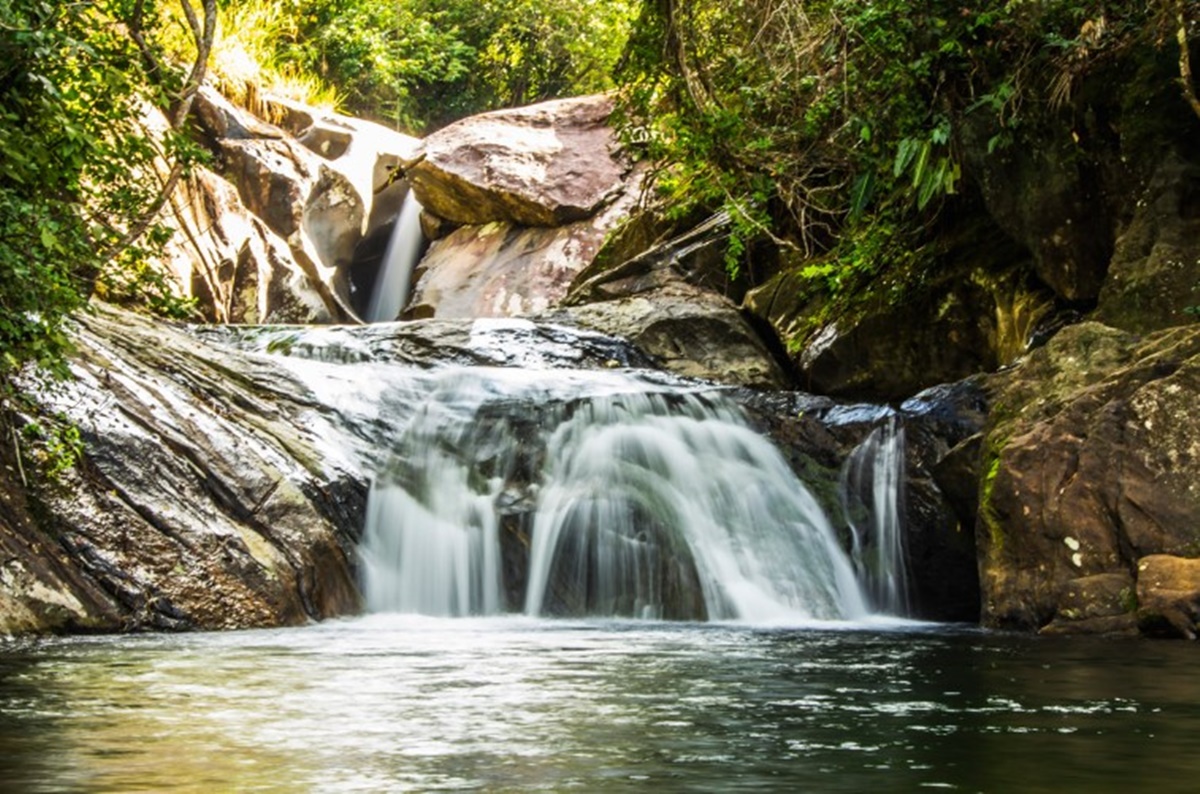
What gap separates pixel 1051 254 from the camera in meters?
10.6

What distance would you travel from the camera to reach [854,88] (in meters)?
10.8

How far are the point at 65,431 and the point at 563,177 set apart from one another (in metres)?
14.4

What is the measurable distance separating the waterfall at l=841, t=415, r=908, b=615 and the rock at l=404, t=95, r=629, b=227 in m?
10.6

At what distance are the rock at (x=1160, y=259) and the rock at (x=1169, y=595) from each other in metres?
2.71

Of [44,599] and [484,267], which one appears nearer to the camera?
[44,599]

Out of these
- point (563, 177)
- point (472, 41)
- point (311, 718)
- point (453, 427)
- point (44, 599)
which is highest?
point (472, 41)

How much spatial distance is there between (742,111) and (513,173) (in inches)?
369

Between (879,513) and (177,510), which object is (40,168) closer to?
(177,510)

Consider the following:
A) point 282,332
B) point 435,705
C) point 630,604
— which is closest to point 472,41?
point 282,332

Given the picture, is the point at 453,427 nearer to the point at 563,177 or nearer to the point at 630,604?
the point at 630,604

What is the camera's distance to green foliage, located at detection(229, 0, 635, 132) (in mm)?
25375

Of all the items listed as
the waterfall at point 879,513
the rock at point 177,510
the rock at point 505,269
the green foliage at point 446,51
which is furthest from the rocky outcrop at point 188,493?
the green foliage at point 446,51

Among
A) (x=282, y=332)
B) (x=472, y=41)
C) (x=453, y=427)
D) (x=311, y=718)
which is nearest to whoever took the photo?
(x=311, y=718)

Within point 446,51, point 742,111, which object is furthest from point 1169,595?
point 446,51
